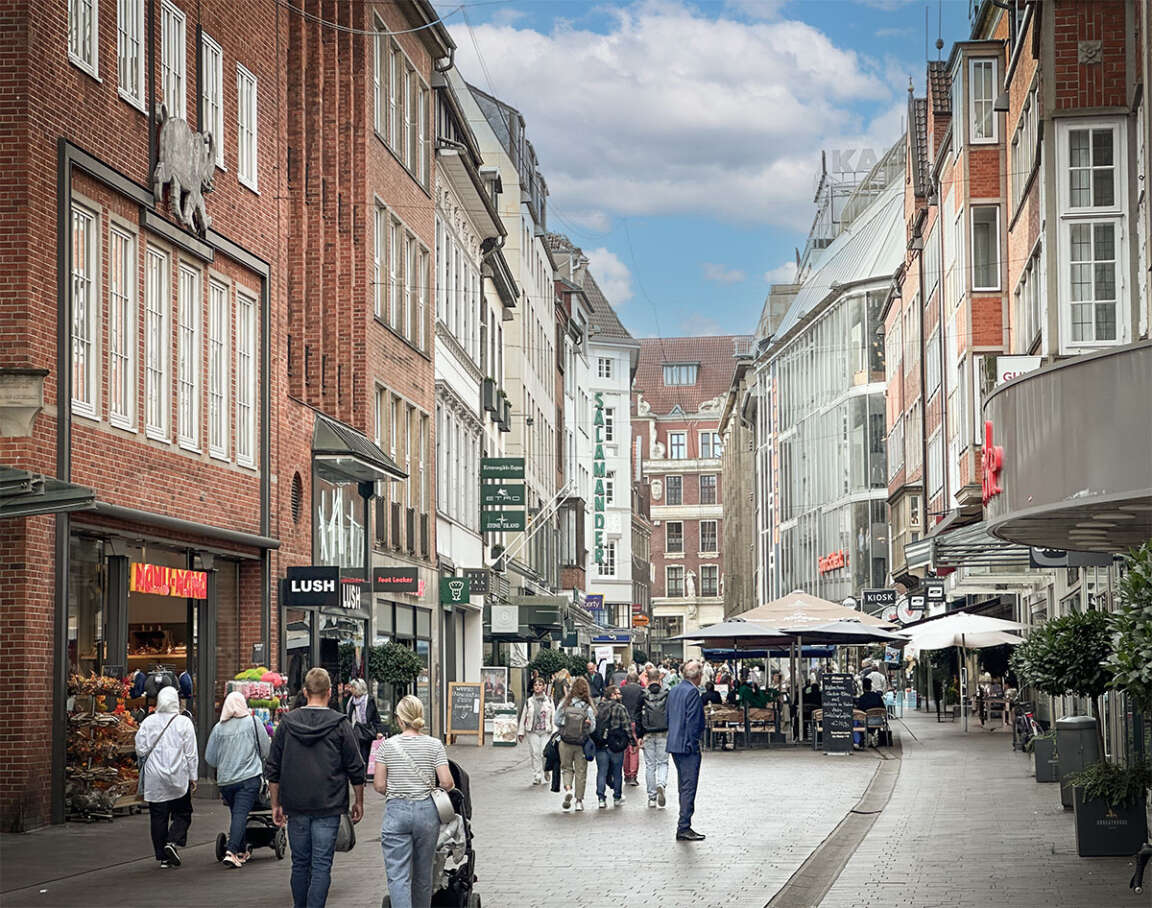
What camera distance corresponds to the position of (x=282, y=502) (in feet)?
94.9

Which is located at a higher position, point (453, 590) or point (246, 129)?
point (246, 129)

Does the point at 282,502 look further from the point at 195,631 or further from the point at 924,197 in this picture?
the point at 924,197

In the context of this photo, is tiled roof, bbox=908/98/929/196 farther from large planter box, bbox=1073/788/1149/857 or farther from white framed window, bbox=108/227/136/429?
large planter box, bbox=1073/788/1149/857

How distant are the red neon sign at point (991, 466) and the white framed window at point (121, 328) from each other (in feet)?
33.5

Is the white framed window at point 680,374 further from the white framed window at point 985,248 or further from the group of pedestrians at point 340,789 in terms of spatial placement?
the group of pedestrians at point 340,789

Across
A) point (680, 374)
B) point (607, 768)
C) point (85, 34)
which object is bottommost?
point (607, 768)

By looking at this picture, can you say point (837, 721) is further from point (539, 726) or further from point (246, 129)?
point (246, 129)

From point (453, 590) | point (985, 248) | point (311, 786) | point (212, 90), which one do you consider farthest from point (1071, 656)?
point (453, 590)

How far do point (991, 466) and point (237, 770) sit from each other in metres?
7.14

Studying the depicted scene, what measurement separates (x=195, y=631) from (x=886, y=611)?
42.5 metres

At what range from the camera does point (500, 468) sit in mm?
50250

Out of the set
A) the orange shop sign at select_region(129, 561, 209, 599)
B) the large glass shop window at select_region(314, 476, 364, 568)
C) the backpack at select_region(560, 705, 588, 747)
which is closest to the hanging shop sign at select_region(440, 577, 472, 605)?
the large glass shop window at select_region(314, 476, 364, 568)

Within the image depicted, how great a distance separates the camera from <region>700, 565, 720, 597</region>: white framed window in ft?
506

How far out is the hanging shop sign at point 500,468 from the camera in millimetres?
50062
